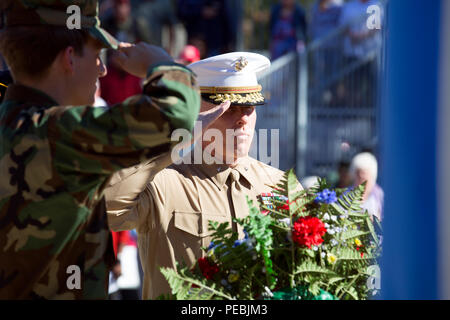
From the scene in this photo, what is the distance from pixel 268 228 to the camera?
263cm

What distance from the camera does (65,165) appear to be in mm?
2201

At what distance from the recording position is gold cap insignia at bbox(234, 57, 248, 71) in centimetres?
355

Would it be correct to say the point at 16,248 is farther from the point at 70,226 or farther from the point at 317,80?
the point at 317,80

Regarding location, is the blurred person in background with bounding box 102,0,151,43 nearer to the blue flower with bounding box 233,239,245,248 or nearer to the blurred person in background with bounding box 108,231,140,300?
the blurred person in background with bounding box 108,231,140,300

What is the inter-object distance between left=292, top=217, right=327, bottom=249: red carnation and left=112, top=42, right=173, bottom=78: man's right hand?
0.71m

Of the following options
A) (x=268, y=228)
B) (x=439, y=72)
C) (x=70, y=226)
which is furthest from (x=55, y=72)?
(x=439, y=72)

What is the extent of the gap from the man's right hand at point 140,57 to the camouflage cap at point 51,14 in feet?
0.15

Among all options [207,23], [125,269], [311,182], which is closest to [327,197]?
[311,182]

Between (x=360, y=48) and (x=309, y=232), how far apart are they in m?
6.41

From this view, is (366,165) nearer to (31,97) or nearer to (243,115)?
(243,115)

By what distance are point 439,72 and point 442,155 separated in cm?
21

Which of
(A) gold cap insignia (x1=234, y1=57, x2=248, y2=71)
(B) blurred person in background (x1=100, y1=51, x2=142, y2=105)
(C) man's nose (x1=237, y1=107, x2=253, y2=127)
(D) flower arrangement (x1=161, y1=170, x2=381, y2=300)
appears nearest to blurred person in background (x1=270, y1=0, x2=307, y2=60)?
(B) blurred person in background (x1=100, y1=51, x2=142, y2=105)

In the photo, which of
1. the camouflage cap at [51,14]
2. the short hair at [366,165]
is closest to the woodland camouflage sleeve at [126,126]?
the camouflage cap at [51,14]

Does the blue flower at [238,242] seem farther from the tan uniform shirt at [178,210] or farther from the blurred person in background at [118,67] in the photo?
the blurred person in background at [118,67]
